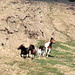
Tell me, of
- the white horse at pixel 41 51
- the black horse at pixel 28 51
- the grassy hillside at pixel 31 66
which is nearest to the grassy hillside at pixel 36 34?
the grassy hillside at pixel 31 66

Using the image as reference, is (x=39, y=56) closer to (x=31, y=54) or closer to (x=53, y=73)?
(x=31, y=54)

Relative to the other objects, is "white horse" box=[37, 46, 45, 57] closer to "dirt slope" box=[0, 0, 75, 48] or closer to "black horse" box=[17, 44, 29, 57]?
"black horse" box=[17, 44, 29, 57]

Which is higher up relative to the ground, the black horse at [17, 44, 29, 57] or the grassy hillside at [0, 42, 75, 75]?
the black horse at [17, 44, 29, 57]

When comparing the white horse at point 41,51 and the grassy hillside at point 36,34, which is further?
the white horse at point 41,51

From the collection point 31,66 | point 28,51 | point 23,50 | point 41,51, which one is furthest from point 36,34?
point 31,66

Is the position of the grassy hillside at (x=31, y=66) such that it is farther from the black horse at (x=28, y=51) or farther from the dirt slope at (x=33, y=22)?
the dirt slope at (x=33, y=22)

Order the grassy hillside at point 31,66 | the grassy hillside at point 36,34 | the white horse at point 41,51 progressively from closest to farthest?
the grassy hillside at point 31,66 < the grassy hillside at point 36,34 < the white horse at point 41,51

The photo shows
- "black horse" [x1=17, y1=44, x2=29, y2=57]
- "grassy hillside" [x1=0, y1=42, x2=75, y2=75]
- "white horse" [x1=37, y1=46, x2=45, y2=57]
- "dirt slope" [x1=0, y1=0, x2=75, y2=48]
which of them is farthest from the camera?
"dirt slope" [x1=0, y1=0, x2=75, y2=48]

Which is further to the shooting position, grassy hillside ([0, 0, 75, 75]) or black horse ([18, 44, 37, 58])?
black horse ([18, 44, 37, 58])

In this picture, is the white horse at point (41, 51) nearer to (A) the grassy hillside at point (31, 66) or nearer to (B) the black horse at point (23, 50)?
(A) the grassy hillside at point (31, 66)

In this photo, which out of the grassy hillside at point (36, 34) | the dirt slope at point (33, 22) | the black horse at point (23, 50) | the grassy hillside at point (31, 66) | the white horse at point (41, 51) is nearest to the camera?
the grassy hillside at point (31, 66)

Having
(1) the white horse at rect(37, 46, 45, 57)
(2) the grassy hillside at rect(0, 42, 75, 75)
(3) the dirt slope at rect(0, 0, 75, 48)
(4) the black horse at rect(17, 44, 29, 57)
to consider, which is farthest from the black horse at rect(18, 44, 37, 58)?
(3) the dirt slope at rect(0, 0, 75, 48)

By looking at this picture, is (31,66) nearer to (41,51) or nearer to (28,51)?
(28,51)

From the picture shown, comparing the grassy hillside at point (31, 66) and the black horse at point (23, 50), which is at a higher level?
the black horse at point (23, 50)
